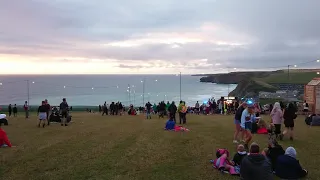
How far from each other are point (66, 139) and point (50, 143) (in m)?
1.09

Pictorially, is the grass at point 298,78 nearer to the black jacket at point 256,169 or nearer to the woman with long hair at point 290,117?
the woman with long hair at point 290,117

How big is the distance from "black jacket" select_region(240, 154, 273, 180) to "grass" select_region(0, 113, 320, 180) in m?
1.38

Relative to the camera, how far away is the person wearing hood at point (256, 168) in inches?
287

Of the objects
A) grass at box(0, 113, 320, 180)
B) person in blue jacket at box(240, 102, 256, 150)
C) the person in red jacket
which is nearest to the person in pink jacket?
grass at box(0, 113, 320, 180)

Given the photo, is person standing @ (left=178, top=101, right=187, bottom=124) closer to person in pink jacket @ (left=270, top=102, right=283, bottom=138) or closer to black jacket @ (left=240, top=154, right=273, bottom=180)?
person in pink jacket @ (left=270, top=102, right=283, bottom=138)

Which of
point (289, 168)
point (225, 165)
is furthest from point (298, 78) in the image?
point (289, 168)

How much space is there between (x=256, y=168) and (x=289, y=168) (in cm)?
166

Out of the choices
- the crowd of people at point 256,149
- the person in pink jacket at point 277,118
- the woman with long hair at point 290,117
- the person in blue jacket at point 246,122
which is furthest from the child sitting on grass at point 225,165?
the woman with long hair at point 290,117

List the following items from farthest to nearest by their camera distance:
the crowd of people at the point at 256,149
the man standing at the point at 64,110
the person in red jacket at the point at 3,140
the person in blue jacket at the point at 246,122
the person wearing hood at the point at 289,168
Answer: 1. the man standing at the point at 64,110
2. the person in red jacket at the point at 3,140
3. the person in blue jacket at the point at 246,122
4. the person wearing hood at the point at 289,168
5. the crowd of people at the point at 256,149

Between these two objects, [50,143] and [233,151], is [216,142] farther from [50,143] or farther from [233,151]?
[50,143]

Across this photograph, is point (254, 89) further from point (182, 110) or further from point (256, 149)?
point (256, 149)

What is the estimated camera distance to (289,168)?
845cm

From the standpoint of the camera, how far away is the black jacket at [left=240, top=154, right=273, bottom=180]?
7297 mm

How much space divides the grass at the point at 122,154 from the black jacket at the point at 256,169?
1.38m
